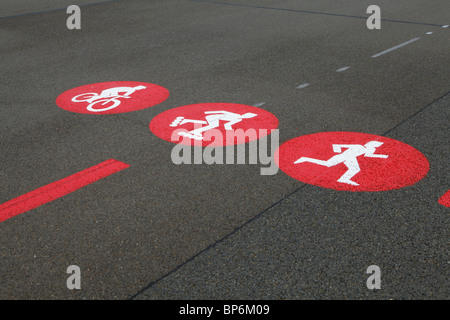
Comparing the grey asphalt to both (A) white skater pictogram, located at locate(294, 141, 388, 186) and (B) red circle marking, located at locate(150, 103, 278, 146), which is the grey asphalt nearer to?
(B) red circle marking, located at locate(150, 103, 278, 146)

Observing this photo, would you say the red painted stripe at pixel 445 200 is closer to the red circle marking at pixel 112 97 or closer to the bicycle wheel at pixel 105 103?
the red circle marking at pixel 112 97

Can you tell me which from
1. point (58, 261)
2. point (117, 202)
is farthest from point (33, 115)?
point (58, 261)

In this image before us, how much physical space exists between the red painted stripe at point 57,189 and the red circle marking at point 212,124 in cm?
99

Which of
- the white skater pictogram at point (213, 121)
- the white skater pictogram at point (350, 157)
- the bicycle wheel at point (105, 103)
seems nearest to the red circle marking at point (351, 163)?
the white skater pictogram at point (350, 157)

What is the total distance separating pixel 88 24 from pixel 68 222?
32.3 ft

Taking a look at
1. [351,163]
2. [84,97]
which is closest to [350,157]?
[351,163]

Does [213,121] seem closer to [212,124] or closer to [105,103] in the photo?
[212,124]

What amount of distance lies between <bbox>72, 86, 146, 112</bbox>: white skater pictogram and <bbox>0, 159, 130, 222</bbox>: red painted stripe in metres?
1.99

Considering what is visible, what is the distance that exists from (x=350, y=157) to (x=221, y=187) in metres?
1.59

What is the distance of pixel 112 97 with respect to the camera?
770 cm

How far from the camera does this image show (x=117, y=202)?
15.7 ft

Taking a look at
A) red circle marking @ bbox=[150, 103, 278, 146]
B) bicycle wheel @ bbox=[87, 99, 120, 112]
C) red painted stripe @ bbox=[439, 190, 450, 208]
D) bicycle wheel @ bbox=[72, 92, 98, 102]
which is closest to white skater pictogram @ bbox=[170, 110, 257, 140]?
red circle marking @ bbox=[150, 103, 278, 146]

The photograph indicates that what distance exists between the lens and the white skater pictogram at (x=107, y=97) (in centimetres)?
739

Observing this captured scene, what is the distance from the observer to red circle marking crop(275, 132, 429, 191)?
5094 millimetres
